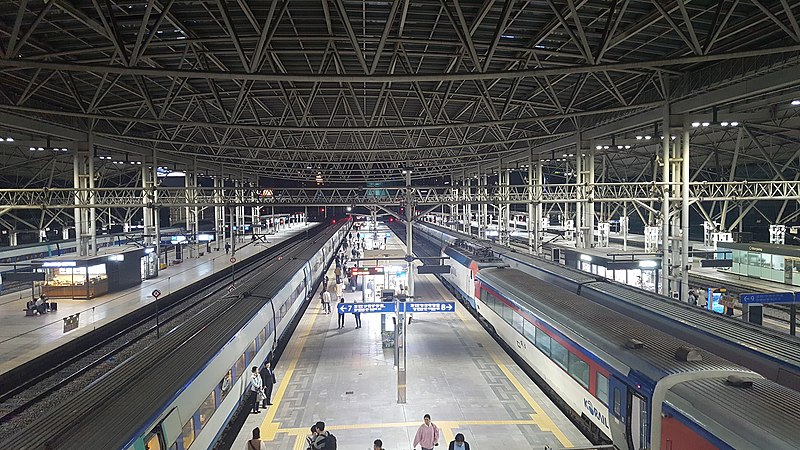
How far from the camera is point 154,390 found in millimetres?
7164

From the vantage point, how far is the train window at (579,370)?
9.84 m

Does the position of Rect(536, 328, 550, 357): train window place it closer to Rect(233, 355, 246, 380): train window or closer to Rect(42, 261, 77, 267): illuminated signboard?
Rect(233, 355, 246, 380): train window

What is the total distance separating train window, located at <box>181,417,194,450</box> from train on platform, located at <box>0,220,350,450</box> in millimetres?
14

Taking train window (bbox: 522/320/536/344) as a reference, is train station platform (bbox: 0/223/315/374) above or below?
below

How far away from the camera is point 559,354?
11.2m

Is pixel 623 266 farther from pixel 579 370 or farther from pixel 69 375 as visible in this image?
pixel 69 375

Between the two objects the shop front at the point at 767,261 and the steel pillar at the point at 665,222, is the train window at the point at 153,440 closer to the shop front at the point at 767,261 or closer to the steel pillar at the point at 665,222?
the steel pillar at the point at 665,222


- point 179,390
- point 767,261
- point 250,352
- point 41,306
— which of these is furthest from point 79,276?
point 767,261

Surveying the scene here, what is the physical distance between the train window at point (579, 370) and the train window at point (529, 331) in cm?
246

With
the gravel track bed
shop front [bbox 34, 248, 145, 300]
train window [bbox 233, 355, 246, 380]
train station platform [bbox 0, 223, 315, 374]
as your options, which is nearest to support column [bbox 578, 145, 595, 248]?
the gravel track bed

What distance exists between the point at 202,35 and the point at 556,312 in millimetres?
12198

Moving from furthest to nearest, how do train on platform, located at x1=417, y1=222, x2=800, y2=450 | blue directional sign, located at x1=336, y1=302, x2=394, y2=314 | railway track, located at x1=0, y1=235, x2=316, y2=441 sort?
blue directional sign, located at x1=336, y1=302, x2=394, y2=314 → railway track, located at x1=0, y1=235, x2=316, y2=441 → train on platform, located at x1=417, y1=222, x2=800, y2=450

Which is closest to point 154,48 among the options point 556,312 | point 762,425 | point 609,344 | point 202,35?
point 202,35

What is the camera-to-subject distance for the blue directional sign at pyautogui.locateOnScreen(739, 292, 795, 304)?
1227 cm
